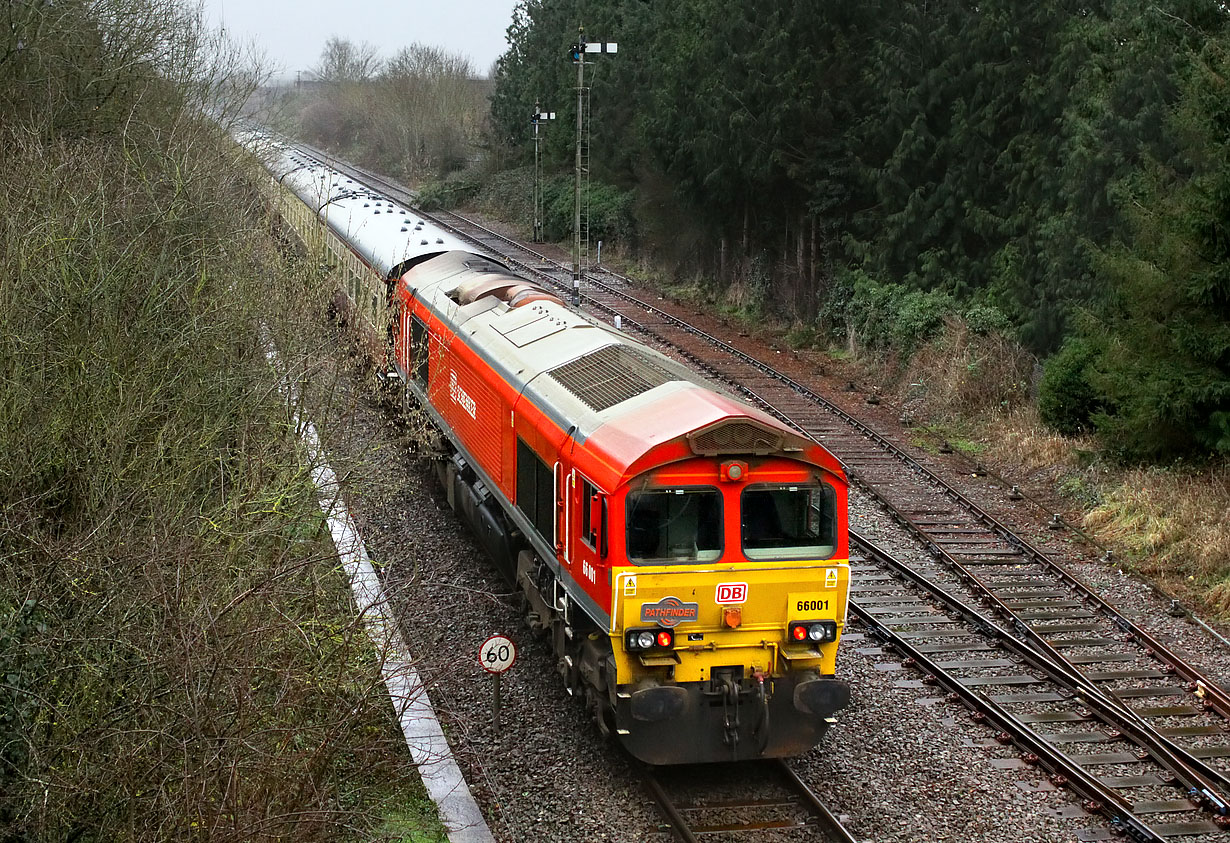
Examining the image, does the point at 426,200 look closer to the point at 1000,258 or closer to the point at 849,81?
the point at 849,81

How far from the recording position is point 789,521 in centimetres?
991

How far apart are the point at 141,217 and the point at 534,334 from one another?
13.4 feet

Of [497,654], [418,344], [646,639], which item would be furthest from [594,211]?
[646,639]

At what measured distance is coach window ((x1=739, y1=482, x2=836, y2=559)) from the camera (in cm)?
977

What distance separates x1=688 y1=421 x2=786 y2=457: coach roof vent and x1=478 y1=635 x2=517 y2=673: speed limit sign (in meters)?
2.51

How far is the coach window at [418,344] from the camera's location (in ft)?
56.8

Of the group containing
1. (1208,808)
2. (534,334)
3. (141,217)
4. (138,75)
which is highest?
(138,75)

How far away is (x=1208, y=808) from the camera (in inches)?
395

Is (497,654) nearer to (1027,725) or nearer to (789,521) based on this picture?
(789,521)

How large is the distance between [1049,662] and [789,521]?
4.28m

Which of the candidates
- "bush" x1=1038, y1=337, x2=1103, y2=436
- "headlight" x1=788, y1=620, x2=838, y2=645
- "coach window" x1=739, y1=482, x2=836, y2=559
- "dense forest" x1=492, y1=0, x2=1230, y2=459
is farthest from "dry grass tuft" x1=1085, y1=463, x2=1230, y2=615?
"coach window" x1=739, y1=482, x2=836, y2=559

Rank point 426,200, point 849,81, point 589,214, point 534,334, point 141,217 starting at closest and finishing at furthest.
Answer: point 141,217 < point 534,334 < point 849,81 < point 589,214 < point 426,200

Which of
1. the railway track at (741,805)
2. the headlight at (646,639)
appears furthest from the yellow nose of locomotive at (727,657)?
the railway track at (741,805)

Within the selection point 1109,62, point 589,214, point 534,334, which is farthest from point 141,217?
point 589,214
